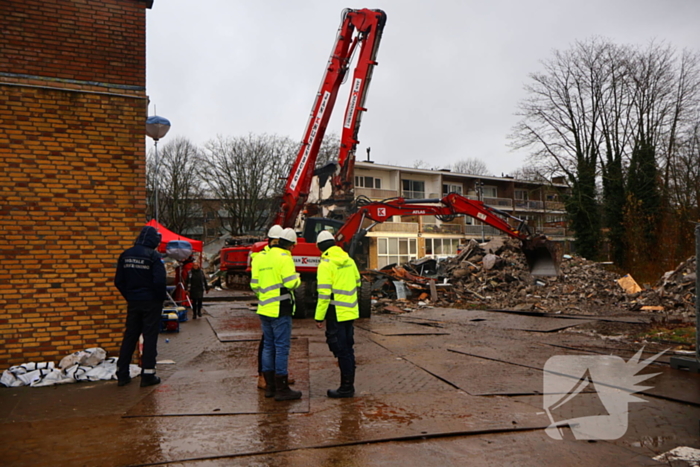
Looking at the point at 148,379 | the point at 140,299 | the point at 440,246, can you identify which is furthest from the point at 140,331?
the point at 440,246

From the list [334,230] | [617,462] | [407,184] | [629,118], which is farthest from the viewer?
[407,184]

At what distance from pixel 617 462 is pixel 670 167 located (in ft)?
108

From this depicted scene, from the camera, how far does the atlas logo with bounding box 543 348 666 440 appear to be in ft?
15.4

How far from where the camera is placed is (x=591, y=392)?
234 inches

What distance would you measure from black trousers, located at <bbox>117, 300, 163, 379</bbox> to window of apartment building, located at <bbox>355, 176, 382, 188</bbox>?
119ft

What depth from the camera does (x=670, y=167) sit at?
31609mm

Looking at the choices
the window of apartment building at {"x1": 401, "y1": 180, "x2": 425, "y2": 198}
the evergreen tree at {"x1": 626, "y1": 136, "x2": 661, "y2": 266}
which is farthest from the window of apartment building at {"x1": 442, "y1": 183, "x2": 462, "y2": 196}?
the evergreen tree at {"x1": 626, "y1": 136, "x2": 661, "y2": 266}

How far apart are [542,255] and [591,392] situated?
44.0 ft

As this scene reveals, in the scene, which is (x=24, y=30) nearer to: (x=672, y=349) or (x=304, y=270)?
(x=304, y=270)

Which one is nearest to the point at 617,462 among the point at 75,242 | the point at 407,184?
the point at 75,242

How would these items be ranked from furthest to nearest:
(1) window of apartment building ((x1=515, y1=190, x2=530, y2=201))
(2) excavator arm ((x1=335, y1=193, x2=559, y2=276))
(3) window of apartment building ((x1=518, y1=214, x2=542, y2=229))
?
(1) window of apartment building ((x1=515, y1=190, x2=530, y2=201)), (3) window of apartment building ((x1=518, y1=214, x2=542, y2=229)), (2) excavator arm ((x1=335, y1=193, x2=559, y2=276))

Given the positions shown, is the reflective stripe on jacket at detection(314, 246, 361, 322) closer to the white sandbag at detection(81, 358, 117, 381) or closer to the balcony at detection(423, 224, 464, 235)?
the white sandbag at detection(81, 358, 117, 381)

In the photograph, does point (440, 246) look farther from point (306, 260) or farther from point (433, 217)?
point (306, 260)

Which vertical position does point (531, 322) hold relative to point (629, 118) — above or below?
below
